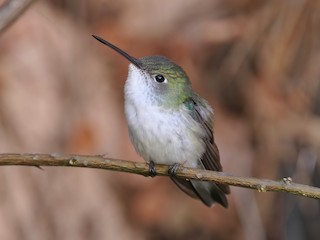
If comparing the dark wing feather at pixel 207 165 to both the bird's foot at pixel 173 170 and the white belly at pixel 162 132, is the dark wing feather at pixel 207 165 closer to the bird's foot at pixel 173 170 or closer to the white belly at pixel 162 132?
the white belly at pixel 162 132

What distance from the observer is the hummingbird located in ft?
9.45

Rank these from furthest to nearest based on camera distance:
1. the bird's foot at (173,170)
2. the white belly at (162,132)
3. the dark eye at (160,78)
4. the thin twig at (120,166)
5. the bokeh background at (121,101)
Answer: the bokeh background at (121,101) → the dark eye at (160,78) → the white belly at (162,132) → the bird's foot at (173,170) → the thin twig at (120,166)

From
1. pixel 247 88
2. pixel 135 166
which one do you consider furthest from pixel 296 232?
pixel 135 166

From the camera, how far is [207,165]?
3.18m

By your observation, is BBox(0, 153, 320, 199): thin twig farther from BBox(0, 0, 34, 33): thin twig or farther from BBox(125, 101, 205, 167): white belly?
BBox(125, 101, 205, 167): white belly

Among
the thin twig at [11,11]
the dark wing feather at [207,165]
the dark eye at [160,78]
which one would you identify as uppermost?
the thin twig at [11,11]

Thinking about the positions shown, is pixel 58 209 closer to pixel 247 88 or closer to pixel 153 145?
pixel 247 88

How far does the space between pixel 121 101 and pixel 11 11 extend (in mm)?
2935

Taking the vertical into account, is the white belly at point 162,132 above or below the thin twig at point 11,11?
below

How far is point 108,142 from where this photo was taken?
5.18m

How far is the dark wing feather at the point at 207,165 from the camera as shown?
3.06m

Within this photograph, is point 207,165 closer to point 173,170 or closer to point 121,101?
point 173,170

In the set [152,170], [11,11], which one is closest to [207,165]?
[152,170]

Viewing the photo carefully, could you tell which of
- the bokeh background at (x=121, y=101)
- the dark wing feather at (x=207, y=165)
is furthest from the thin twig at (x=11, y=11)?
the bokeh background at (x=121, y=101)
